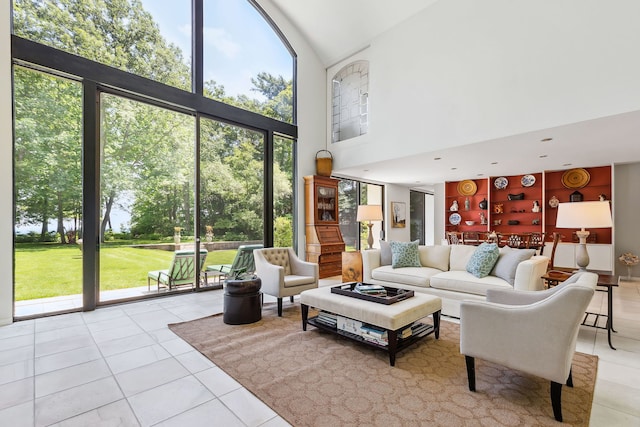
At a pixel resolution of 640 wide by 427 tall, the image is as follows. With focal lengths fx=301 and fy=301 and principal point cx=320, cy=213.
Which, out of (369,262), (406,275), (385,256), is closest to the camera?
(406,275)

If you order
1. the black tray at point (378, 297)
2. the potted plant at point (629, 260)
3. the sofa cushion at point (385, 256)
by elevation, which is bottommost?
the potted plant at point (629, 260)

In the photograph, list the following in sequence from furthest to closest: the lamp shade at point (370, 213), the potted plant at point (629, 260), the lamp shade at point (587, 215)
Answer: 1. the potted plant at point (629, 260)
2. the lamp shade at point (370, 213)
3. the lamp shade at point (587, 215)

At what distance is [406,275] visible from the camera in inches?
165

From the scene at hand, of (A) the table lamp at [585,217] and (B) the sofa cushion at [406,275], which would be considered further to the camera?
(B) the sofa cushion at [406,275]

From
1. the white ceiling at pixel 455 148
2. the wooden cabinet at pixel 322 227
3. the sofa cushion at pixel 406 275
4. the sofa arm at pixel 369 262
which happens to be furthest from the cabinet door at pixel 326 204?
the sofa cushion at pixel 406 275

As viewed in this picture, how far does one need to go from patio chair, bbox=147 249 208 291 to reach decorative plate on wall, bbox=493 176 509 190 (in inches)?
297

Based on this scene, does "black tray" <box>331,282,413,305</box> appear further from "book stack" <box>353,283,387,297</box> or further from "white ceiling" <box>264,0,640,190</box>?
"white ceiling" <box>264,0,640,190</box>

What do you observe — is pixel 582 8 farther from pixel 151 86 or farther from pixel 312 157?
pixel 151 86

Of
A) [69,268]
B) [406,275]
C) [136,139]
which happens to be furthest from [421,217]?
[69,268]

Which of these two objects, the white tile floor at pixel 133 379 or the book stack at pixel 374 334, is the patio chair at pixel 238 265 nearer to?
the white tile floor at pixel 133 379

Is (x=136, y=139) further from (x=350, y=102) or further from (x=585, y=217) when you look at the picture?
(x=585, y=217)

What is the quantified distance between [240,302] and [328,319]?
1.08 m

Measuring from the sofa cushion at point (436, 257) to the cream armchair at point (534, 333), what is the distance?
2267 mm

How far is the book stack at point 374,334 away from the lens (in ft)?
8.41
